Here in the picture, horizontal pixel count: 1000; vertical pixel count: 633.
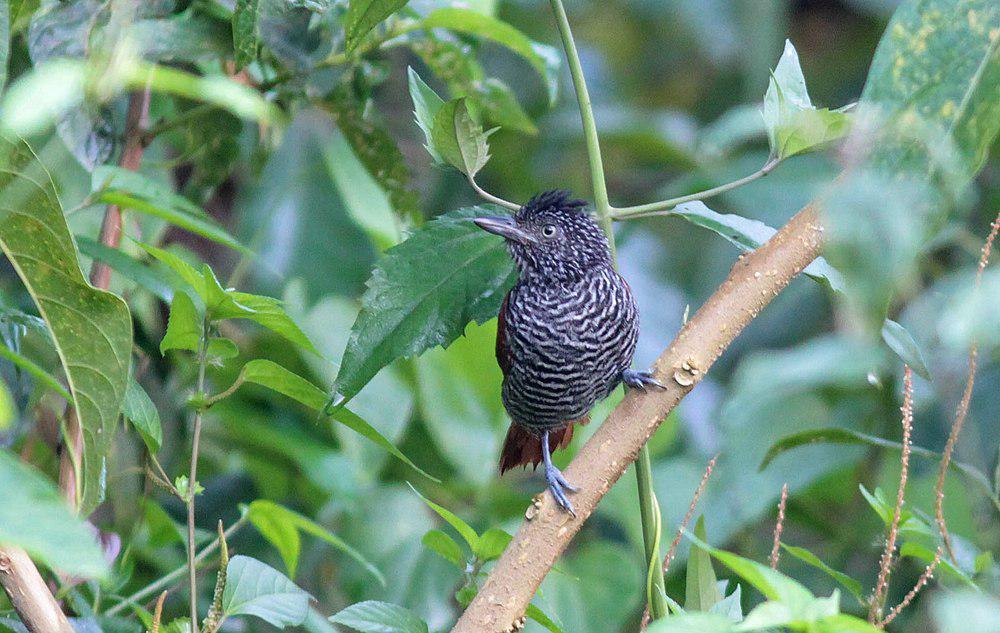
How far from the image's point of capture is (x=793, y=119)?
1442mm

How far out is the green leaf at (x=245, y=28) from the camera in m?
1.33

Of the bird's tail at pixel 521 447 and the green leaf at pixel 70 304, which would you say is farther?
the bird's tail at pixel 521 447

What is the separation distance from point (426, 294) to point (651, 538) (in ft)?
1.57

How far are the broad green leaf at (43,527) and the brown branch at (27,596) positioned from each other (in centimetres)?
40

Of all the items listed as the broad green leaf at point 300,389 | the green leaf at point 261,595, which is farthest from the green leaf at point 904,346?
the green leaf at point 261,595

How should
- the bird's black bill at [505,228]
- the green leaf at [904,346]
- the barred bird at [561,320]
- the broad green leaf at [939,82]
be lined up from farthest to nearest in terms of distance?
the barred bird at [561,320], the bird's black bill at [505,228], the green leaf at [904,346], the broad green leaf at [939,82]

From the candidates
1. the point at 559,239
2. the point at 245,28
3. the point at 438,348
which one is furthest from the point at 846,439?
the point at 438,348

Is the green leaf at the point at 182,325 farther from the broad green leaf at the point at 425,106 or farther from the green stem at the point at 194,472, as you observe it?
the broad green leaf at the point at 425,106

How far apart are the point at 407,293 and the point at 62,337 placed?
19.5 inches

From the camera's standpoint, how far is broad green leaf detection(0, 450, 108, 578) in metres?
0.72

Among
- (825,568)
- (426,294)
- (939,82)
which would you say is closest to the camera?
(939,82)

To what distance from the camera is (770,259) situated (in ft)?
4.77

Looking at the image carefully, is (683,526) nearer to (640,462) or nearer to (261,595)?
(640,462)

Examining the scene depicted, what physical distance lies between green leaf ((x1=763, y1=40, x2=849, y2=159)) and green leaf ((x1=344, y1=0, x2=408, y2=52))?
0.53 meters
